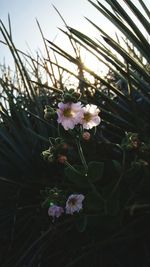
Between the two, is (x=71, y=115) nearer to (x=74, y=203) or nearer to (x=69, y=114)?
(x=69, y=114)

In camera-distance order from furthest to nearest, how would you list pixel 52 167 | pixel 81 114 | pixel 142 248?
pixel 52 167
pixel 142 248
pixel 81 114

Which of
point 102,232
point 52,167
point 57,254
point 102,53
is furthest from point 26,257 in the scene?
point 102,53

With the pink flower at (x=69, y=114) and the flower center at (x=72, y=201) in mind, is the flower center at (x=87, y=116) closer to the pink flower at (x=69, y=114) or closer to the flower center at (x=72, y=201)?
the pink flower at (x=69, y=114)

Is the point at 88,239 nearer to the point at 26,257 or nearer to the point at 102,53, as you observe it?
the point at 26,257

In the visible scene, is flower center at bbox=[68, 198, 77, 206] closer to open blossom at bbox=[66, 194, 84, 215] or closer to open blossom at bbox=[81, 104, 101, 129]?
open blossom at bbox=[66, 194, 84, 215]

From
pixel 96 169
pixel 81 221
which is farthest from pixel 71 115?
pixel 81 221
